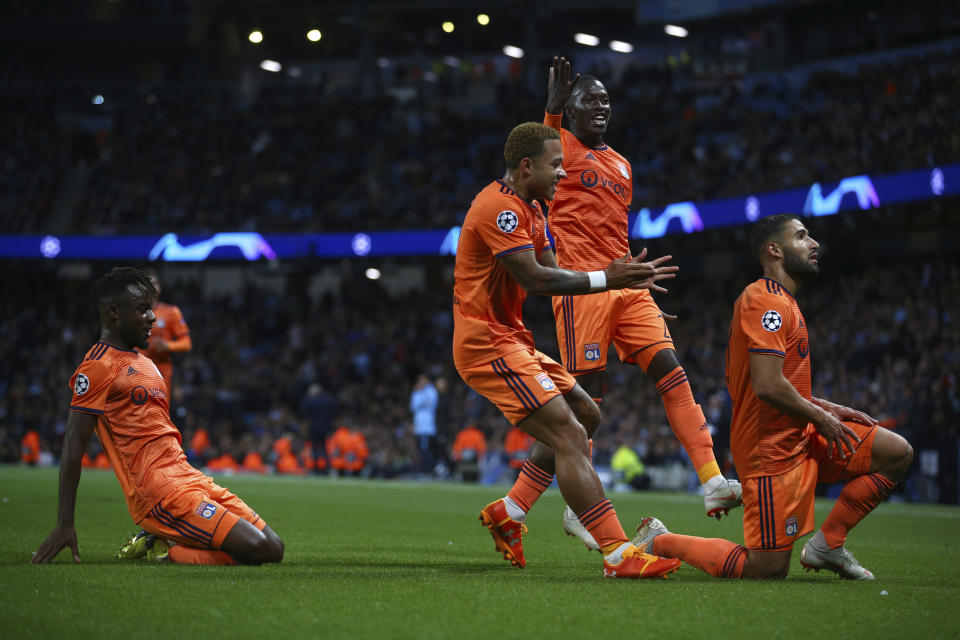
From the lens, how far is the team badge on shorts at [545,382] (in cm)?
573

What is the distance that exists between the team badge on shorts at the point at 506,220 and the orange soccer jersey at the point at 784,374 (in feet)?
3.90

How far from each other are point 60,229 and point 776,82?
72.3 ft

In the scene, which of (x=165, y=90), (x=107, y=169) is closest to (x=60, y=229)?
(x=107, y=169)

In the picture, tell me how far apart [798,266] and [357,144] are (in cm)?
3062

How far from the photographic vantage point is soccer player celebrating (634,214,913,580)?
555 centimetres

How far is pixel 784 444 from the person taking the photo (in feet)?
18.5

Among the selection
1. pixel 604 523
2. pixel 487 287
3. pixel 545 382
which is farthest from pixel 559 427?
pixel 487 287

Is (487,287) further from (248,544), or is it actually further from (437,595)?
(248,544)

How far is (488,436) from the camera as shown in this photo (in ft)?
82.6

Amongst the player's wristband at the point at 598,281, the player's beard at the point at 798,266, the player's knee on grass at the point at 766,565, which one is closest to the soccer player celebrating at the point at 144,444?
the player's wristband at the point at 598,281

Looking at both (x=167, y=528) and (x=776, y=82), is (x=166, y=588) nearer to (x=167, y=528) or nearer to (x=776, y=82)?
(x=167, y=528)

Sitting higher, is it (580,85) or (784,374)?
(580,85)

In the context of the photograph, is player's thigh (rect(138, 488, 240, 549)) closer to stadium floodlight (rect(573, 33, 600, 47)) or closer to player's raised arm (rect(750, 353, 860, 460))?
player's raised arm (rect(750, 353, 860, 460))

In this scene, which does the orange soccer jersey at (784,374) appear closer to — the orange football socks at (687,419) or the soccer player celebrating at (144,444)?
the orange football socks at (687,419)
